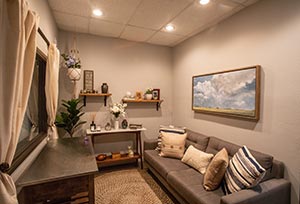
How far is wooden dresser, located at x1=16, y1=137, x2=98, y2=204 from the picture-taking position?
126 centimetres

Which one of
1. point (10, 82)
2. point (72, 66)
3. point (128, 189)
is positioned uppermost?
point (72, 66)

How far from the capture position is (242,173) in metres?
1.66

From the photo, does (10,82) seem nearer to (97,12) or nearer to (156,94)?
(97,12)

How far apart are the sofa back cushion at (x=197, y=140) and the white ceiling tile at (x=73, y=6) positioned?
2.64m

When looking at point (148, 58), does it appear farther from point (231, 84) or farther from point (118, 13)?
point (231, 84)

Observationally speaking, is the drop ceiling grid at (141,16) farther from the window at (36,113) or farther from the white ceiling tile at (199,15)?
the window at (36,113)

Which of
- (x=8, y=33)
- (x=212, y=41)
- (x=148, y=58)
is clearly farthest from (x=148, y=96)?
(x=8, y=33)

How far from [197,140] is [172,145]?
45 centimetres

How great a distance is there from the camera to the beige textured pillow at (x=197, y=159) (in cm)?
227

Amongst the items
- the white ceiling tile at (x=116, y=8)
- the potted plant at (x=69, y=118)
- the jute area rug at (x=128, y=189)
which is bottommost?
the jute area rug at (x=128, y=189)

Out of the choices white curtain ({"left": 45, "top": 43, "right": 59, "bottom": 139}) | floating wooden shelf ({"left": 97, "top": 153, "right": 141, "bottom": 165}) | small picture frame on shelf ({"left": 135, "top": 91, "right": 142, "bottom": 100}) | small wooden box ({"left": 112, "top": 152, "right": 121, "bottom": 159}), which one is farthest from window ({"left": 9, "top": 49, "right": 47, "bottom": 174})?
small picture frame on shelf ({"left": 135, "top": 91, "right": 142, "bottom": 100})

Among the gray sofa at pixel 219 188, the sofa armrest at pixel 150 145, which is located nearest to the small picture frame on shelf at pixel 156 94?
the sofa armrest at pixel 150 145

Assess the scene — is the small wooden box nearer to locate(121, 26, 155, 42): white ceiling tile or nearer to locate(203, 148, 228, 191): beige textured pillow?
locate(203, 148, 228, 191): beige textured pillow

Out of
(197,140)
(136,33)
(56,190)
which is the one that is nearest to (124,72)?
(136,33)
